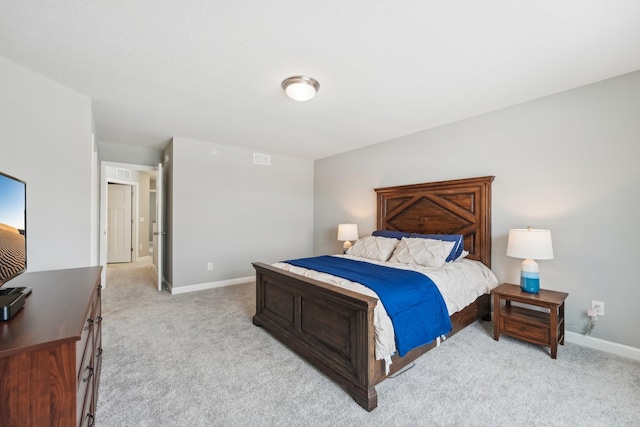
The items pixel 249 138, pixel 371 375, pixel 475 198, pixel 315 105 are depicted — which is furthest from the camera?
pixel 249 138

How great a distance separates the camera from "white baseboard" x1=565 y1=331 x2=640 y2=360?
2307 mm

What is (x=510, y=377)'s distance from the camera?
6.73 feet

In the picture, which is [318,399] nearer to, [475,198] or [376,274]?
[376,274]

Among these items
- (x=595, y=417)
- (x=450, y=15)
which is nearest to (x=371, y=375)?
(x=595, y=417)

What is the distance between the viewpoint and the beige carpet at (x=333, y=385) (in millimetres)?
1658

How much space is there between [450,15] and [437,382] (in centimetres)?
244

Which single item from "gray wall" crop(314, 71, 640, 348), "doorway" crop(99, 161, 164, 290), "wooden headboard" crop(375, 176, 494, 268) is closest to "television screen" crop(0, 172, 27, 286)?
"wooden headboard" crop(375, 176, 494, 268)

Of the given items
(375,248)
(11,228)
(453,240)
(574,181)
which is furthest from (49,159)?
(574,181)

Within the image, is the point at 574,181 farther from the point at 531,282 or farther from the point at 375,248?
the point at 375,248

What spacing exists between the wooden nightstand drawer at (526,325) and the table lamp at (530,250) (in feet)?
0.79

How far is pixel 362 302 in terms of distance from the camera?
1.79 metres

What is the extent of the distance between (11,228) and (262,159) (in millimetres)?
3886

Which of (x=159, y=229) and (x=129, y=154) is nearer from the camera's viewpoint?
(x=159, y=229)

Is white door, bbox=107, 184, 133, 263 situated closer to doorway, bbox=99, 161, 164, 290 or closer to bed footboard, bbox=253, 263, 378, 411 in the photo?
doorway, bbox=99, 161, 164, 290
